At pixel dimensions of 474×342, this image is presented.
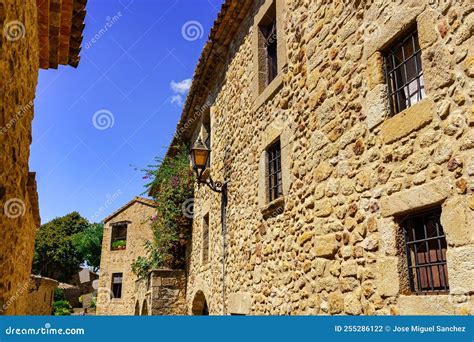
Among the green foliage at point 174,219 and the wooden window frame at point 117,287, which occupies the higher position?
the green foliage at point 174,219

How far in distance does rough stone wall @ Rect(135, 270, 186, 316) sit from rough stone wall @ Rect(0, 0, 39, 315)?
21.2 ft

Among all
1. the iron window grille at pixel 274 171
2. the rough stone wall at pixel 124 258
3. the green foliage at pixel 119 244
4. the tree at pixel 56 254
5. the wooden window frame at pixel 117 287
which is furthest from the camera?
the tree at pixel 56 254

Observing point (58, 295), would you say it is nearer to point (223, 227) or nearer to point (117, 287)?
point (117, 287)

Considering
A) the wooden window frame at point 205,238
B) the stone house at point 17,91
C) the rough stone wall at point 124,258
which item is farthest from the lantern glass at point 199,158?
the rough stone wall at point 124,258

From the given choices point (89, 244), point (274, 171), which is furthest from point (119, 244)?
point (274, 171)

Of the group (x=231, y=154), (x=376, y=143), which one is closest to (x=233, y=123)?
(x=231, y=154)

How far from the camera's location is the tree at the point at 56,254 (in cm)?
3750

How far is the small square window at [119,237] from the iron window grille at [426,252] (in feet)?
76.5

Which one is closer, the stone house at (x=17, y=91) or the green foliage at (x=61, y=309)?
the stone house at (x=17, y=91)

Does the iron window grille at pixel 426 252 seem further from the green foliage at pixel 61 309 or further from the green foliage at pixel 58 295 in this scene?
the green foliage at pixel 58 295

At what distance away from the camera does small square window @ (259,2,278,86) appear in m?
6.38

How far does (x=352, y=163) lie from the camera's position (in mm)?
3908

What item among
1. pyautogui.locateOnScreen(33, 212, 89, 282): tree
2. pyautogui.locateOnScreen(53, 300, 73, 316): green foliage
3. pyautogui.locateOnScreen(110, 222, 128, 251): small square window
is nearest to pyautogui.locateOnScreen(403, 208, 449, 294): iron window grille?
pyautogui.locateOnScreen(110, 222, 128, 251): small square window

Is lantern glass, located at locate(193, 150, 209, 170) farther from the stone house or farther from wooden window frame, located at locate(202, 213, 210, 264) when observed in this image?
the stone house
